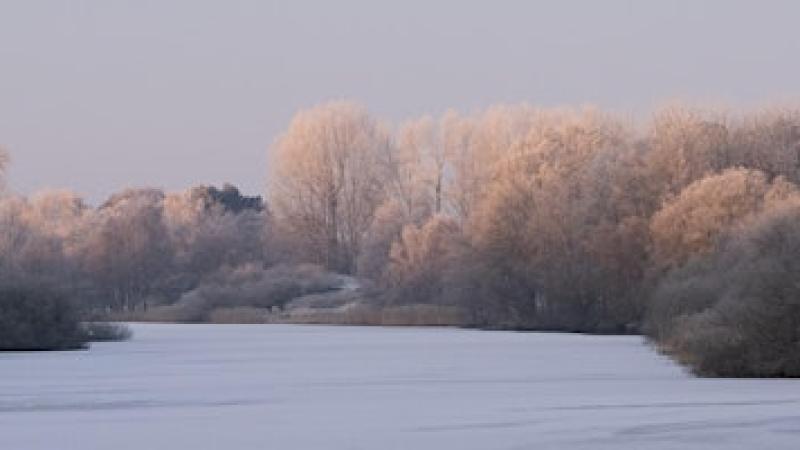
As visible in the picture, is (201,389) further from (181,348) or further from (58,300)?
(58,300)

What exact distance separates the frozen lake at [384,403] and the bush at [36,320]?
19.5ft

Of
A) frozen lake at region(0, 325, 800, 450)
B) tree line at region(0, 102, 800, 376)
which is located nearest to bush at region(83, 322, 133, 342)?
tree line at region(0, 102, 800, 376)

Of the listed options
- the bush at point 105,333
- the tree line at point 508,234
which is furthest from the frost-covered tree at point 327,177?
the bush at point 105,333

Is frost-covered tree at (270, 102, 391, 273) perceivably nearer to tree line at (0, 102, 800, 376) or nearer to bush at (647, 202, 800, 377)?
tree line at (0, 102, 800, 376)

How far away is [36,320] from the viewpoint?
4553 cm

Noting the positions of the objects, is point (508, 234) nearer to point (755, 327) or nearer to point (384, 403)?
point (755, 327)

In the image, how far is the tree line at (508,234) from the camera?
3894 centimetres

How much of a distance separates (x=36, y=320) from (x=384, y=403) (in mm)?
25170

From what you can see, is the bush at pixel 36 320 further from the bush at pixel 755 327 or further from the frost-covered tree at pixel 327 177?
the frost-covered tree at pixel 327 177

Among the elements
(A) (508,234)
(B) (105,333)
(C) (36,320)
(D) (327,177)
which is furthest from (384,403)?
(D) (327,177)

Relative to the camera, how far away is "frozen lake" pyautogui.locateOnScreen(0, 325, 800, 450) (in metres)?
17.0

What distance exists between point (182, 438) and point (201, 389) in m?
8.59

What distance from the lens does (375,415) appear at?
20.0 metres

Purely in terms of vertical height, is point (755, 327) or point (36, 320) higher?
point (36, 320)
